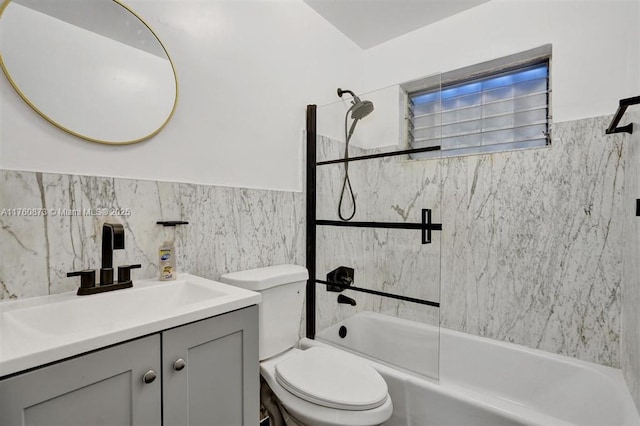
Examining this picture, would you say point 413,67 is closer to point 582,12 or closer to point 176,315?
point 582,12

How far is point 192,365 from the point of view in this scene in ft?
2.98

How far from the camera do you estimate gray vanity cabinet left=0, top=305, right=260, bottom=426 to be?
0.66 meters

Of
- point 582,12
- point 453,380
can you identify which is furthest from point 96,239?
point 582,12

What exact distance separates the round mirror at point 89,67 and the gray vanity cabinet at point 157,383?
0.82 m

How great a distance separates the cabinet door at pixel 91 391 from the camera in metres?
0.63

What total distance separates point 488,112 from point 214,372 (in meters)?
2.21

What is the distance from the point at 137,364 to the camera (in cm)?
80

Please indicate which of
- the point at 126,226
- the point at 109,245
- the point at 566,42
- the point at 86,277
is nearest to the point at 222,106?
the point at 126,226

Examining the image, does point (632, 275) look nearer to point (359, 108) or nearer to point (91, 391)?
point (359, 108)

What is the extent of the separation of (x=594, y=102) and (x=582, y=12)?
511 millimetres

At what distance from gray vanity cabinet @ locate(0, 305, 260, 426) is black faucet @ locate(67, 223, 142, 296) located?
0.39m

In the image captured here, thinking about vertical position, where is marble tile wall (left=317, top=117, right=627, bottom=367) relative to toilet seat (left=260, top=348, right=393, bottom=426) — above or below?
above

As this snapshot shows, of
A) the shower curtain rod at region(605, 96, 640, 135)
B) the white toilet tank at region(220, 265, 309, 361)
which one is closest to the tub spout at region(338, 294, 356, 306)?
the white toilet tank at region(220, 265, 309, 361)

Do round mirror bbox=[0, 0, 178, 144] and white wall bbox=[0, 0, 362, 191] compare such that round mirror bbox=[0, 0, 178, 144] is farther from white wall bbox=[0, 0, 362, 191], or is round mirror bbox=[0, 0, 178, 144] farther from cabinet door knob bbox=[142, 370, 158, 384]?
cabinet door knob bbox=[142, 370, 158, 384]
